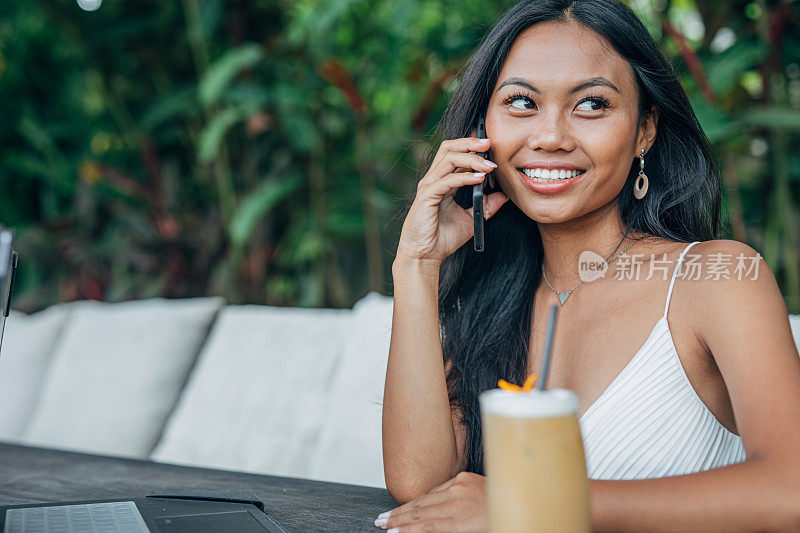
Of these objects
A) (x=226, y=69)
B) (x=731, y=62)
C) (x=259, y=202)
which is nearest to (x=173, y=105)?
(x=226, y=69)

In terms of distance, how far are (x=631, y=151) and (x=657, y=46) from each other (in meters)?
0.21

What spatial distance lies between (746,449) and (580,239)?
565 mm

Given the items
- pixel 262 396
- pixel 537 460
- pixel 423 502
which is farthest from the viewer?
pixel 262 396

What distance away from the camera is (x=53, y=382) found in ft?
7.83

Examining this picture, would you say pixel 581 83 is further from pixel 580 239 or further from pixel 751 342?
pixel 751 342

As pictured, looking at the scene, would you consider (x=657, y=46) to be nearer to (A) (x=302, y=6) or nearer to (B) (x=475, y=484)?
(B) (x=475, y=484)

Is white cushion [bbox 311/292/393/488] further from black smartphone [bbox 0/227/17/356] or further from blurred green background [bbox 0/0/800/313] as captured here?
blurred green background [bbox 0/0/800/313]

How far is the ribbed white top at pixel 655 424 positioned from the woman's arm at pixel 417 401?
0.24m

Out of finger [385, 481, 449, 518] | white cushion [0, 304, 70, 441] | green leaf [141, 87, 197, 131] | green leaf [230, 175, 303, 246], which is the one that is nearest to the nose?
finger [385, 481, 449, 518]

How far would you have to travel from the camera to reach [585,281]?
4.52 feet

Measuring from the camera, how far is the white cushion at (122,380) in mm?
2225

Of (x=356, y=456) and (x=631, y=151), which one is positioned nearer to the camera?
(x=631, y=151)

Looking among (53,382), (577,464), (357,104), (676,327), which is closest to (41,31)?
(357,104)

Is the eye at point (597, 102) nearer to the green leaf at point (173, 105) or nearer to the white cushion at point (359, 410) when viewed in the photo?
the white cushion at point (359, 410)
